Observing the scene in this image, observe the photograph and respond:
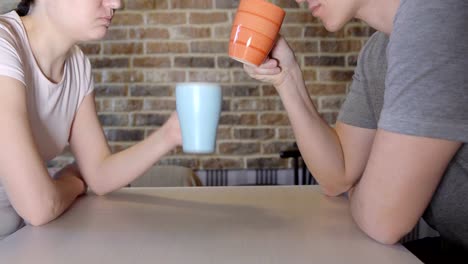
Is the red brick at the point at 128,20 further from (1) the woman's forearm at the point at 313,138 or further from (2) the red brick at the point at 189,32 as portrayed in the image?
(1) the woman's forearm at the point at 313,138

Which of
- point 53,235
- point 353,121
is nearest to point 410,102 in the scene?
point 353,121

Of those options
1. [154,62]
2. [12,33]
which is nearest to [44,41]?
[12,33]

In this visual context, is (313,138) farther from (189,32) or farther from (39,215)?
(189,32)

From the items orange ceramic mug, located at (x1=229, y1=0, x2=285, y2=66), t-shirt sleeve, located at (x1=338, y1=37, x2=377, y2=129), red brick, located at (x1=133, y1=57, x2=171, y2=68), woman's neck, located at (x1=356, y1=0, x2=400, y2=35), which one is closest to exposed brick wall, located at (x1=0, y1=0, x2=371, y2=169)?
red brick, located at (x1=133, y1=57, x2=171, y2=68)

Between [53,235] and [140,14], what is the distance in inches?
76.4

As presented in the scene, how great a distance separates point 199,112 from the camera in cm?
79

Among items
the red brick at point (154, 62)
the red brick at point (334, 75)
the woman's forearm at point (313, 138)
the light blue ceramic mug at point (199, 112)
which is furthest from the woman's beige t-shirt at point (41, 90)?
the red brick at point (334, 75)

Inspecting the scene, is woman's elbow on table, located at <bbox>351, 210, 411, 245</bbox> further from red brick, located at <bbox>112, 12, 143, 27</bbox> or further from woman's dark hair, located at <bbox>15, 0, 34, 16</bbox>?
red brick, located at <bbox>112, 12, 143, 27</bbox>

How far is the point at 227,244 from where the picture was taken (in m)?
0.67

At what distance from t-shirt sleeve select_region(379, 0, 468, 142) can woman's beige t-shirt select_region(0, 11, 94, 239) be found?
2.04 feet

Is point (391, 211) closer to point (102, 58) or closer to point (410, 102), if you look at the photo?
point (410, 102)

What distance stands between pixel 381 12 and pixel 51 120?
688 mm

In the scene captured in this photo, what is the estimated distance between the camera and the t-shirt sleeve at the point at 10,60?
33.5 inches

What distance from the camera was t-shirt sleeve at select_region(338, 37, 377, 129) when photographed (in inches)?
42.5
